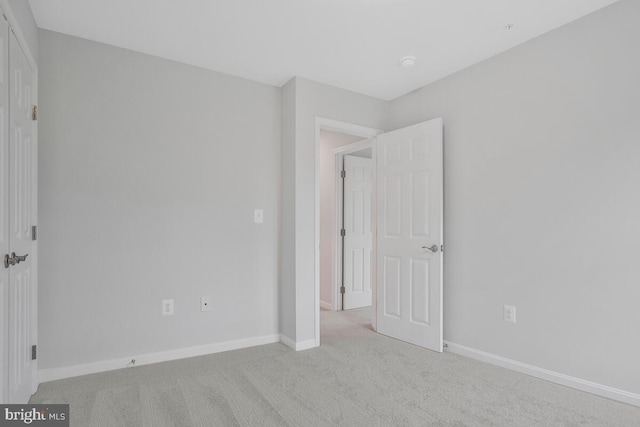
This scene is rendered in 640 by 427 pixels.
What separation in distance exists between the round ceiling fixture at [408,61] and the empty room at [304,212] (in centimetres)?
1

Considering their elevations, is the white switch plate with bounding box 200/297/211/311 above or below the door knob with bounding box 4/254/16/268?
below

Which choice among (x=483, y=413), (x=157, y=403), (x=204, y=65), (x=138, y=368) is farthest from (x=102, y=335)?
(x=483, y=413)

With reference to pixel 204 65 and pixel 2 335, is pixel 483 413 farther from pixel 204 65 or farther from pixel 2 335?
pixel 204 65

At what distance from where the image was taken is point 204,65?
3.02 metres

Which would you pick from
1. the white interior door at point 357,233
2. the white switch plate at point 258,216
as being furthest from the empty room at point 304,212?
the white interior door at point 357,233

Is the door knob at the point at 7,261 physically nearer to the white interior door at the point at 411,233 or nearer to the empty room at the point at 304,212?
the empty room at the point at 304,212

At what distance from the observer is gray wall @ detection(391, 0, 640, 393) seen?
2.16 m

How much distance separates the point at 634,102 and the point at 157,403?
3.42m

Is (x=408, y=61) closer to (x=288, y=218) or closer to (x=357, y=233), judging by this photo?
(x=288, y=218)

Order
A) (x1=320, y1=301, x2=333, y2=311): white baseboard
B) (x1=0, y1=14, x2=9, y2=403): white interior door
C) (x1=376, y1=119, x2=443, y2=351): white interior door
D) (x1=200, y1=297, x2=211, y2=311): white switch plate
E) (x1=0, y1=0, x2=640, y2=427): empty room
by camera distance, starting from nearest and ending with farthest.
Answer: (x1=0, y1=14, x2=9, y2=403): white interior door
(x1=0, y1=0, x2=640, y2=427): empty room
(x1=200, y1=297, x2=211, y2=311): white switch plate
(x1=376, y1=119, x2=443, y2=351): white interior door
(x1=320, y1=301, x2=333, y2=311): white baseboard

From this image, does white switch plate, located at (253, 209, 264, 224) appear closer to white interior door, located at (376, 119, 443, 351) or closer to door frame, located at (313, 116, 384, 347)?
door frame, located at (313, 116, 384, 347)

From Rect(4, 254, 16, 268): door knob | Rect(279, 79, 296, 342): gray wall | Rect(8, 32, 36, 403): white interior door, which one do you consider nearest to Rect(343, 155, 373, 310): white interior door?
Rect(279, 79, 296, 342): gray wall

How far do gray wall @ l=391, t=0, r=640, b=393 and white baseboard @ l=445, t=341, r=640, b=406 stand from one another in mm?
42

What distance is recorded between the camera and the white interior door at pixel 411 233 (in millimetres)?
3092
